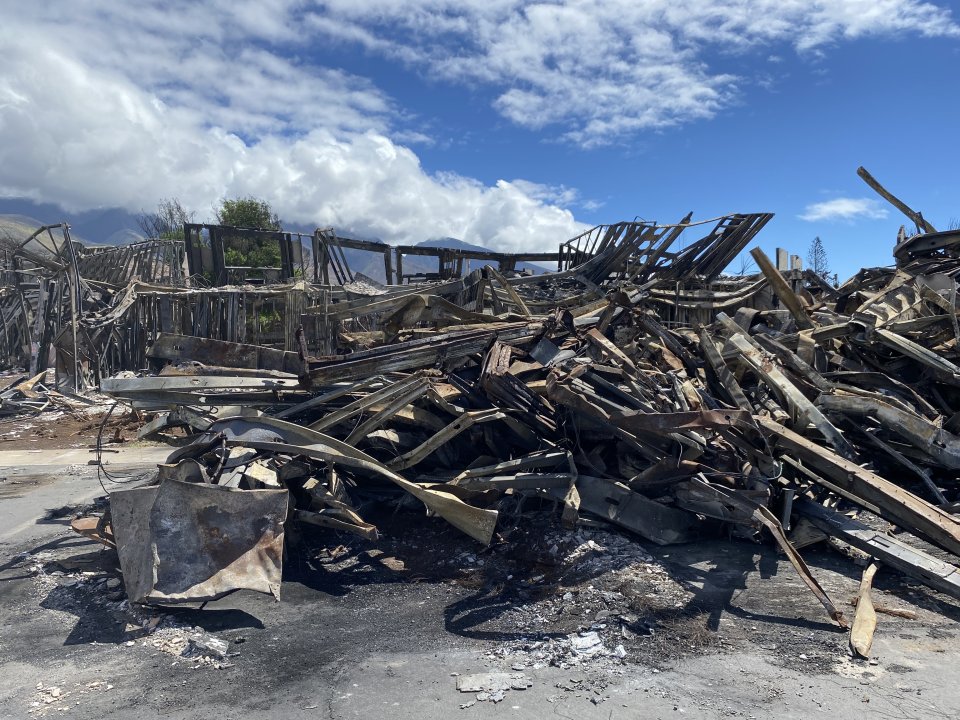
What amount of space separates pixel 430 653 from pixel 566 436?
90.2 inches

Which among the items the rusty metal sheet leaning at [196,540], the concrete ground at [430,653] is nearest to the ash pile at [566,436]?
the rusty metal sheet leaning at [196,540]

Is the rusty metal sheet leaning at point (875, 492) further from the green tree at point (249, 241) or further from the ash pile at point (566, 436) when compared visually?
the green tree at point (249, 241)

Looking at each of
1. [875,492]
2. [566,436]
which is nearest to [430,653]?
[566,436]

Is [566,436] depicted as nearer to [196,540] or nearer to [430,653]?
[430,653]

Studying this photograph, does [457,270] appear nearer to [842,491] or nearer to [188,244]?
[188,244]

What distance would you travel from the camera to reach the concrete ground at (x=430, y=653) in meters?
3.05

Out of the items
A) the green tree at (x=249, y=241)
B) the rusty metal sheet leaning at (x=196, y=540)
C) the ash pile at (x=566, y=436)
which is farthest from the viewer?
the green tree at (x=249, y=241)

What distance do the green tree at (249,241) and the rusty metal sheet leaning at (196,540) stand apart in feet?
82.7

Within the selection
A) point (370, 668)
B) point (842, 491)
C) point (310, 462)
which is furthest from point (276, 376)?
point (842, 491)

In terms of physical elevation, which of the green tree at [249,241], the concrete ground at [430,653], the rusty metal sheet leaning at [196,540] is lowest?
the concrete ground at [430,653]

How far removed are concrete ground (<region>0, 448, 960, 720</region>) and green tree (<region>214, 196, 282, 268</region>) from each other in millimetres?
25335

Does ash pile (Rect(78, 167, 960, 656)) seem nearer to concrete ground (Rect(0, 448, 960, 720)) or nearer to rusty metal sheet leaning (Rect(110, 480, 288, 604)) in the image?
rusty metal sheet leaning (Rect(110, 480, 288, 604))

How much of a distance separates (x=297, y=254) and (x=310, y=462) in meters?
13.3

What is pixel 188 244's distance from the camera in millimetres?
16344
